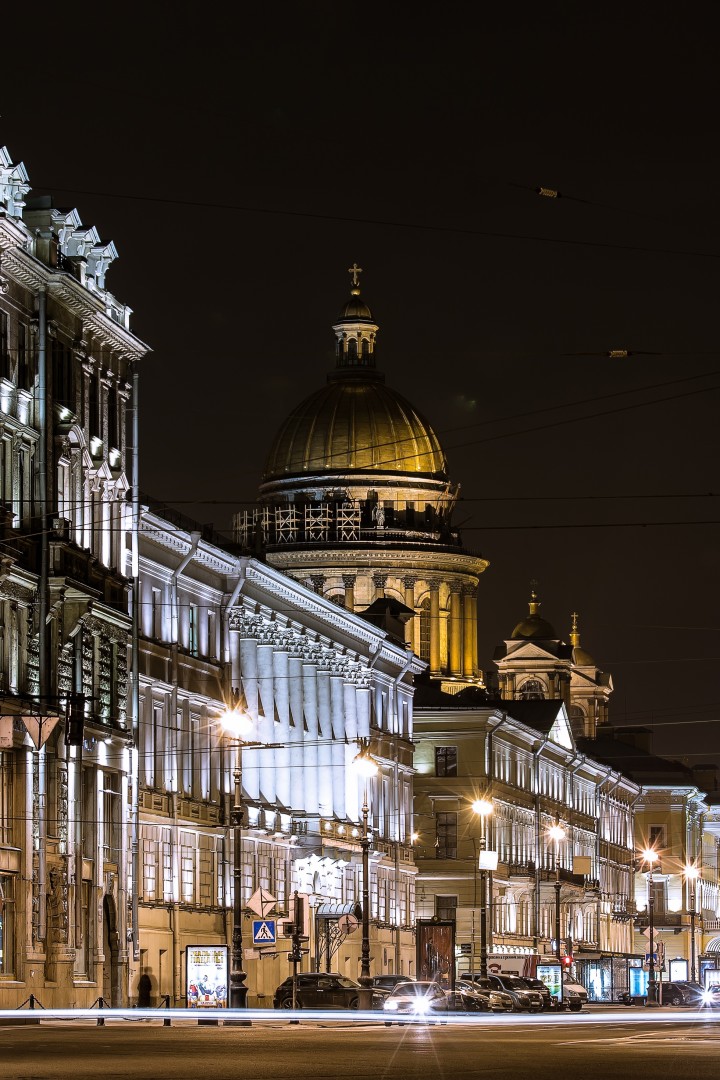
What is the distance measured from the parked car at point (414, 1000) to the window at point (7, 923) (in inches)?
387

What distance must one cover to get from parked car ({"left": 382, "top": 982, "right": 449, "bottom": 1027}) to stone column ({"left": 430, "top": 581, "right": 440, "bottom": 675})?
85.3m

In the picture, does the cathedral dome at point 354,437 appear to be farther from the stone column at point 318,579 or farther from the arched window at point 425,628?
the arched window at point 425,628

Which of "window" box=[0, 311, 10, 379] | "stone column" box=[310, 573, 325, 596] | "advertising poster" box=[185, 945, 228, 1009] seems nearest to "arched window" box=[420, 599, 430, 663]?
"stone column" box=[310, 573, 325, 596]

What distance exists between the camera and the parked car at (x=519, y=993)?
268ft

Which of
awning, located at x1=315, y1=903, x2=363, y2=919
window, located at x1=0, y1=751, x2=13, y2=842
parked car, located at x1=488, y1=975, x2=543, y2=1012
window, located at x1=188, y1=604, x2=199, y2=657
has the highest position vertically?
window, located at x1=188, y1=604, x2=199, y2=657

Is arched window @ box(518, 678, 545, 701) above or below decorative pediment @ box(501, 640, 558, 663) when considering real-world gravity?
below

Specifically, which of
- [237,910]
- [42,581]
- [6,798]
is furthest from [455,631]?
[6,798]

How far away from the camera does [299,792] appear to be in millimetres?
90312

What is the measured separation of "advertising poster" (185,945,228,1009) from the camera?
2290 inches

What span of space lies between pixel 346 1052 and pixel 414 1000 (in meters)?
28.1

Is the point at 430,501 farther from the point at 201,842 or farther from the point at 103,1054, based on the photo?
the point at 103,1054

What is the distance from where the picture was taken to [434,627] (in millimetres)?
152250

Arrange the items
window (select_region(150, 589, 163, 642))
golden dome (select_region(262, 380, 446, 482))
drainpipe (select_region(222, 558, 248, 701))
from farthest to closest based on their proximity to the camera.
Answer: golden dome (select_region(262, 380, 446, 482)) → drainpipe (select_region(222, 558, 248, 701)) → window (select_region(150, 589, 163, 642))

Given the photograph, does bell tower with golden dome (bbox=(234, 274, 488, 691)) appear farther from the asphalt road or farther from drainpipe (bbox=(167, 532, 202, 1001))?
the asphalt road
